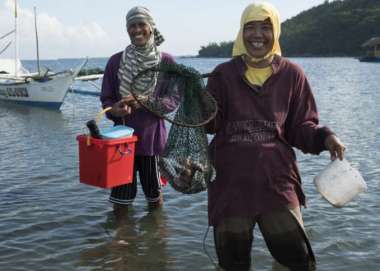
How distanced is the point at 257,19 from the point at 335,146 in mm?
908

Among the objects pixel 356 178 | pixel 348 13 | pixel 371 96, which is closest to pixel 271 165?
pixel 356 178

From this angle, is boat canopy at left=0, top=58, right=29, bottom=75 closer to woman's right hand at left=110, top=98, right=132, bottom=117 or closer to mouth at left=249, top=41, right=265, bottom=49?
woman's right hand at left=110, top=98, right=132, bottom=117

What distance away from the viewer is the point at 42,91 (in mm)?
22656

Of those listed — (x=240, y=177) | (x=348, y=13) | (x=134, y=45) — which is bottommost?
(x=240, y=177)

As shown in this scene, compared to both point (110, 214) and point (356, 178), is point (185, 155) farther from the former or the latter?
point (110, 214)

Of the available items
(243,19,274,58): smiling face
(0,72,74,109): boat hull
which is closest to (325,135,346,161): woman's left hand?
(243,19,274,58): smiling face

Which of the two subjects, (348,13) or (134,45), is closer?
(134,45)

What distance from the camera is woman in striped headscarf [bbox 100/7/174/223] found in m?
4.84

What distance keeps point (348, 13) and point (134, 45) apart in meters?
140

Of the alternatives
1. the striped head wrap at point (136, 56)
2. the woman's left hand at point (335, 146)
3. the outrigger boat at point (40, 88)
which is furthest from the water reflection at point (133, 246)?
the outrigger boat at point (40, 88)

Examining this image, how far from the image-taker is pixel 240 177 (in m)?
3.31

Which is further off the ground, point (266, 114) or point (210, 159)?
point (266, 114)

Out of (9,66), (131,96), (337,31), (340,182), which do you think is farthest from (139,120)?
(337,31)

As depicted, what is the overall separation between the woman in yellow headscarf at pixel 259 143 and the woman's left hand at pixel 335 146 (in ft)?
0.04
